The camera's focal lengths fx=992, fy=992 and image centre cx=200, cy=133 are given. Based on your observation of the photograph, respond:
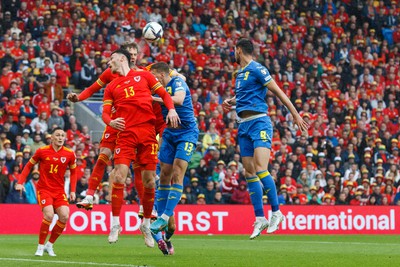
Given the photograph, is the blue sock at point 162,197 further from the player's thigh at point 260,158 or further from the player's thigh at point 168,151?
the player's thigh at point 260,158

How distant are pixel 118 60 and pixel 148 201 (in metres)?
2.24

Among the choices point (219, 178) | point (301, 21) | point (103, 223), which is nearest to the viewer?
point (103, 223)

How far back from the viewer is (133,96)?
14.9 metres

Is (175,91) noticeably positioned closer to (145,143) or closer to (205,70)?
(145,143)

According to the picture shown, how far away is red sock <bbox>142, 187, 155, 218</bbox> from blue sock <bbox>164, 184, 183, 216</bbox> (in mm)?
353

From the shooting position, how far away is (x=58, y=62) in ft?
96.7

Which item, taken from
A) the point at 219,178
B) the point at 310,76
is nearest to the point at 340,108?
the point at 310,76

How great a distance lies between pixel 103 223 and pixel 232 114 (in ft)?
23.2

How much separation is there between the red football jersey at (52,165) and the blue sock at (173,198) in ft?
7.49

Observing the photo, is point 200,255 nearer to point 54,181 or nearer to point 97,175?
point 97,175

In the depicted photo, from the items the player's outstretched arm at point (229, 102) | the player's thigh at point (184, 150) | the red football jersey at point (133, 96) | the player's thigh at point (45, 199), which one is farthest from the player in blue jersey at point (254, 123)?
the player's thigh at point (45, 199)

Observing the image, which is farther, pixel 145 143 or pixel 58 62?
pixel 58 62

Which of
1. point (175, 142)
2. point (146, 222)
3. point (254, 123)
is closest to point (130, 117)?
point (175, 142)

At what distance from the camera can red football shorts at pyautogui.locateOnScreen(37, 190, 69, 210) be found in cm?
1625
